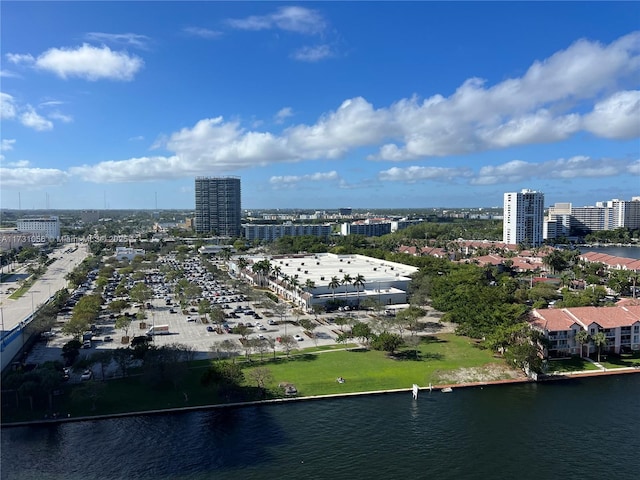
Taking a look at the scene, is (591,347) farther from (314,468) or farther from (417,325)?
(314,468)

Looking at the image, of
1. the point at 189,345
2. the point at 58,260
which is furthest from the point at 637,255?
the point at 58,260

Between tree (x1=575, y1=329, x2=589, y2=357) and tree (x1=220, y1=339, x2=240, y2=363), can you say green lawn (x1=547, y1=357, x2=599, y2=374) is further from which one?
tree (x1=220, y1=339, x2=240, y2=363)

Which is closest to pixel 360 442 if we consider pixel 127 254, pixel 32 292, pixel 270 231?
pixel 32 292

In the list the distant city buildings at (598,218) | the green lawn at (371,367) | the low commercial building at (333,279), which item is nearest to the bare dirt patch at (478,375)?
the green lawn at (371,367)

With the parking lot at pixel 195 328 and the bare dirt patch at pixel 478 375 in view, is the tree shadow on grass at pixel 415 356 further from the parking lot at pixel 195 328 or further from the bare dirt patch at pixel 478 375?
the parking lot at pixel 195 328

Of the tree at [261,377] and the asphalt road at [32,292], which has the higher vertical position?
the asphalt road at [32,292]

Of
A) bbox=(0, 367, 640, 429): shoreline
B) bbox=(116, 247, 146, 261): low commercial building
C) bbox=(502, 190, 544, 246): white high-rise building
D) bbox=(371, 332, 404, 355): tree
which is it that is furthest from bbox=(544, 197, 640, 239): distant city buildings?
bbox=(371, 332, 404, 355): tree
